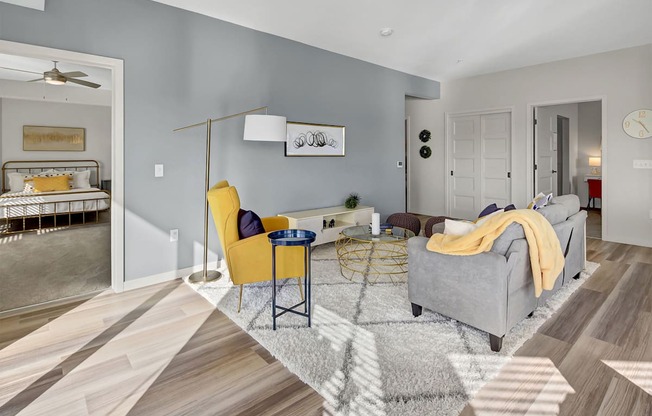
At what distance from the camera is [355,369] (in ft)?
6.59

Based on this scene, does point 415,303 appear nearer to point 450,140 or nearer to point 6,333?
point 6,333

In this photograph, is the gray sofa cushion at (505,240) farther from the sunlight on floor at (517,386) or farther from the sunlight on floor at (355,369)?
the sunlight on floor at (355,369)

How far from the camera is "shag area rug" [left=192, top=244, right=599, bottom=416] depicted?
178 cm

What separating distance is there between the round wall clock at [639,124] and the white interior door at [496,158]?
1.56 metres

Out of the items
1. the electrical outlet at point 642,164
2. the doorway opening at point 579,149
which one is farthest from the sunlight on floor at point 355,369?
the doorway opening at point 579,149

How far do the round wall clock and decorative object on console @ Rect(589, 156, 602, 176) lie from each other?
12.3 feet

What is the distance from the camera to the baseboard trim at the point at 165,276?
3.39 meters

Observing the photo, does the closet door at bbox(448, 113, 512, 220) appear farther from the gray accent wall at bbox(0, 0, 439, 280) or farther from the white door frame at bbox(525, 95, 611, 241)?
the gray accent wall at bbox(0, 0, 439, 280)

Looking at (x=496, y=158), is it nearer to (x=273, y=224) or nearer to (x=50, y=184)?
(x=273, y=224)

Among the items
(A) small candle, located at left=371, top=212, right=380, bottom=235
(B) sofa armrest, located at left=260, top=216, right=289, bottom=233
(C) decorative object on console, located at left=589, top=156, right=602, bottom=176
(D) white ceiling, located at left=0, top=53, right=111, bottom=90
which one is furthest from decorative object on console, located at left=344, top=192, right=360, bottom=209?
(C) decorative object on console, located at left=589, top=156, right=602, bottom=176

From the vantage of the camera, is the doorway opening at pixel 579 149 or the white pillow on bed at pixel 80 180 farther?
the doorway opening at pixel 579 149

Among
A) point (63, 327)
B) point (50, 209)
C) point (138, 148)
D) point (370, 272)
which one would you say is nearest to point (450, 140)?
point (370, 272)

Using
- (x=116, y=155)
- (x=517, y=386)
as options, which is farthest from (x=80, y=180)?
(x=517, y=386)

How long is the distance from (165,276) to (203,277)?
1.24 ft
